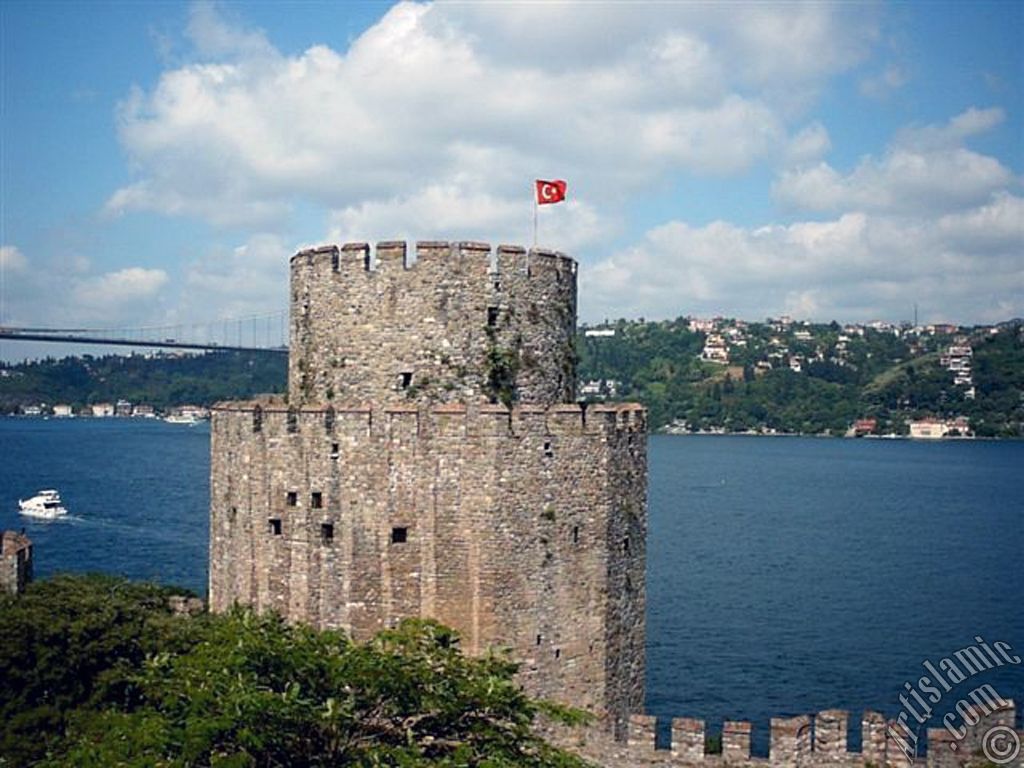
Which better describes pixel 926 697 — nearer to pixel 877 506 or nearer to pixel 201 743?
pixel 201 743

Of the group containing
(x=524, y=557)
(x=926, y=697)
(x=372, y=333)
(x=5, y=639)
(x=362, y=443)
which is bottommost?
(x=926, y=697)

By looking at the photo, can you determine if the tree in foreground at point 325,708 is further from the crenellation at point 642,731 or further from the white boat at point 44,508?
the white boat at point 44,508

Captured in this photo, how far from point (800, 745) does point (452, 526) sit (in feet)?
20.1

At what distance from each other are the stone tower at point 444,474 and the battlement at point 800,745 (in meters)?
0.82

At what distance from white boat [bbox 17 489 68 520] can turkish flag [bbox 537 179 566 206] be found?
247 ft

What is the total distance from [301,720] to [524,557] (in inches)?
179

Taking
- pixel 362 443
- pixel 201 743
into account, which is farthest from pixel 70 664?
pixel 201 743

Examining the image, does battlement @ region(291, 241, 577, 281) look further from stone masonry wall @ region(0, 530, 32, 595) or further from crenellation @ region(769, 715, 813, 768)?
stone masonry wall @ region(0, 530, 32, 595)

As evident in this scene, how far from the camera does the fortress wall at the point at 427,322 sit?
15570 mm

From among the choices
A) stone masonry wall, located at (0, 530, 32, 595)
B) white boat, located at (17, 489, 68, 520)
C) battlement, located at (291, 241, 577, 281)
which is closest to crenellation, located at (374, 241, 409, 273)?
battlement, located at (291, 241, 577, 281)

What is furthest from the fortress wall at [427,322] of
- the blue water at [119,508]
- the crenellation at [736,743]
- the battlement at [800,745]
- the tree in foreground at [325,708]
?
the blue water at [119,508]

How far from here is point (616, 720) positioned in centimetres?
1631

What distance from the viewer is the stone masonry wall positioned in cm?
2464

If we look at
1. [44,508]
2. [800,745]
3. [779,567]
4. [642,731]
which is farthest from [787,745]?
[44,508]
